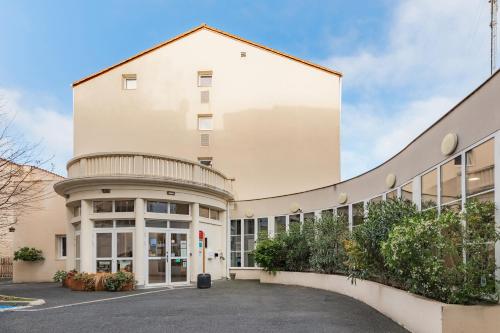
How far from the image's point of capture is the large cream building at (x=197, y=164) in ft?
52.5

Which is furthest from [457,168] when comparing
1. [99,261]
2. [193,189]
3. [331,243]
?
[99,261]

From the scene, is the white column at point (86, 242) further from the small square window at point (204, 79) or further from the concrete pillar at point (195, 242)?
the small square window at point (204, 79)

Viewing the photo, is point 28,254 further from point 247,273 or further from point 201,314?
point 201,314

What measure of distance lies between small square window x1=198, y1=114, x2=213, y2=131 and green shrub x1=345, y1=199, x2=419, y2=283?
14481 mm

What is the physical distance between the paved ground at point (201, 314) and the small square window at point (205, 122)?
11.4 metres

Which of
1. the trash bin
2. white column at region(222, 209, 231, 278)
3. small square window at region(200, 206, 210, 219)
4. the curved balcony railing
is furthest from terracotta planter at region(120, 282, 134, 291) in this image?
white column at region(222, 209, 231, 278)

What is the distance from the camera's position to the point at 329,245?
A: 50.1 feet

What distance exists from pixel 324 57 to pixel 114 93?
11636 millimetres

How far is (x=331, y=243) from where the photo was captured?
1512 centimetres

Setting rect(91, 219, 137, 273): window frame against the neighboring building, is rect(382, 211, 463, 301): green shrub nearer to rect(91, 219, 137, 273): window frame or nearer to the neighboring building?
rect(91, 219, 137, 273): window frame

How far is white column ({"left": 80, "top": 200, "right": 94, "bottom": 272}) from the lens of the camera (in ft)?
52.1

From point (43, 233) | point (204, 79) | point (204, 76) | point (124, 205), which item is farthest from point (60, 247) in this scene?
point (204, 76)

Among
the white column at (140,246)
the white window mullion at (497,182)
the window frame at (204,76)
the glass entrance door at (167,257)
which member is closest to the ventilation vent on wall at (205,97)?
the window frame at (204,76)

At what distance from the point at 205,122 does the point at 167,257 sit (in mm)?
9252
